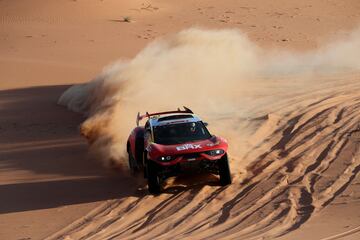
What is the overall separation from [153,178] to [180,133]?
4.09 ft

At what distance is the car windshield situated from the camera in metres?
14.9

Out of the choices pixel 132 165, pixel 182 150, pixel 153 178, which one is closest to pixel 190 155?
pixel 182 150

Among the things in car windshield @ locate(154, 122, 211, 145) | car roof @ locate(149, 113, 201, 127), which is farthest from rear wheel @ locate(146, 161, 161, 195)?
car roof @ locate(149, 113, 201, 127)

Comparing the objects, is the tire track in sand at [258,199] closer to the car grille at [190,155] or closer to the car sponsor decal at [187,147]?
the car grille at [190,155]

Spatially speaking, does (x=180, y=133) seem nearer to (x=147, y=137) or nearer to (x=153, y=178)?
(x=147, y=137)

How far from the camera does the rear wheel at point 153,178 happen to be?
14.3m

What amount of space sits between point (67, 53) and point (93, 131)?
1537cm

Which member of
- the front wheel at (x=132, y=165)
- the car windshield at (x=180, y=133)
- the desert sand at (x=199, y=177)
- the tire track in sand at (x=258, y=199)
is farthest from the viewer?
the front wheel at (x=132, y=165)

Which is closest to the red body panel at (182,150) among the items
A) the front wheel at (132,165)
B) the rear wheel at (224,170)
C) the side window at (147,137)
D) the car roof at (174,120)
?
the rear wheel at (224,170)

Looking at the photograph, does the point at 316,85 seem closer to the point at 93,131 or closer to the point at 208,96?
the point at 208,96

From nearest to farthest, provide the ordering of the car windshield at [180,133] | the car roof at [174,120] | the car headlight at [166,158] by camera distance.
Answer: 1. the car headlight at [166,158]
2. the car windshield at [180,133]
3. the car roof at [174,120]

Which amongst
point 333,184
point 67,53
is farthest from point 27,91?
point 333,184

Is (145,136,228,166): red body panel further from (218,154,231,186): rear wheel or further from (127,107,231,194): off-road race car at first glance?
(218,154,231,186): rear wheel

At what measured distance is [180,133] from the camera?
1514 centimetres
